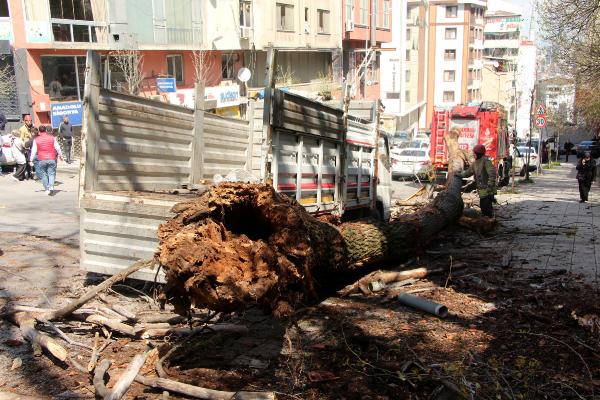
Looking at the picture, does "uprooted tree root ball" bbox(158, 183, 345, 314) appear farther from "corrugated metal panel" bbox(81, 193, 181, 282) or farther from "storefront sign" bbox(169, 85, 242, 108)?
"storefront sign" bbox(169, 85, 242, 108)

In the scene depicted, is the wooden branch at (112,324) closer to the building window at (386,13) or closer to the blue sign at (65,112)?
the blue sign at (65,112)

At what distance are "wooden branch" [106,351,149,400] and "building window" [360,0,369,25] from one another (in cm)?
4099

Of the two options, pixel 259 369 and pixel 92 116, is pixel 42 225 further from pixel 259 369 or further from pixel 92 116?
pixel 259 369

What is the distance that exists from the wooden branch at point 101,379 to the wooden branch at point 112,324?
23.8 inches

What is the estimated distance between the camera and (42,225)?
1004cm

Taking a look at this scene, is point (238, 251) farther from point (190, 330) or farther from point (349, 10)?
point (349, 10)

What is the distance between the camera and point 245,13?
32.8 meters

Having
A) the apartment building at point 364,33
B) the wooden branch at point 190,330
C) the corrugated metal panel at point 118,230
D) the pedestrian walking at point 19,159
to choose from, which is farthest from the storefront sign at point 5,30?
the wooden branch at point 190,330

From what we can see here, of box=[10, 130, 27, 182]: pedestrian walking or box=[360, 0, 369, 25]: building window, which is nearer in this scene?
box=[10, 130, 27, 182]: pedestrian walking

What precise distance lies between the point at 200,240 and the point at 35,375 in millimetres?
1728

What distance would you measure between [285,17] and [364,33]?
8.78m

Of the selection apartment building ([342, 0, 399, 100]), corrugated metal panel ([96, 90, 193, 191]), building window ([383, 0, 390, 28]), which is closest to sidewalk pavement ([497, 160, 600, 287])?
corrugated metal panel ([96, 90, 193, 191])

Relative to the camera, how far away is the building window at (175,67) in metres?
30.1

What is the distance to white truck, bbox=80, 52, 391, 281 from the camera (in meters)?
6.14
